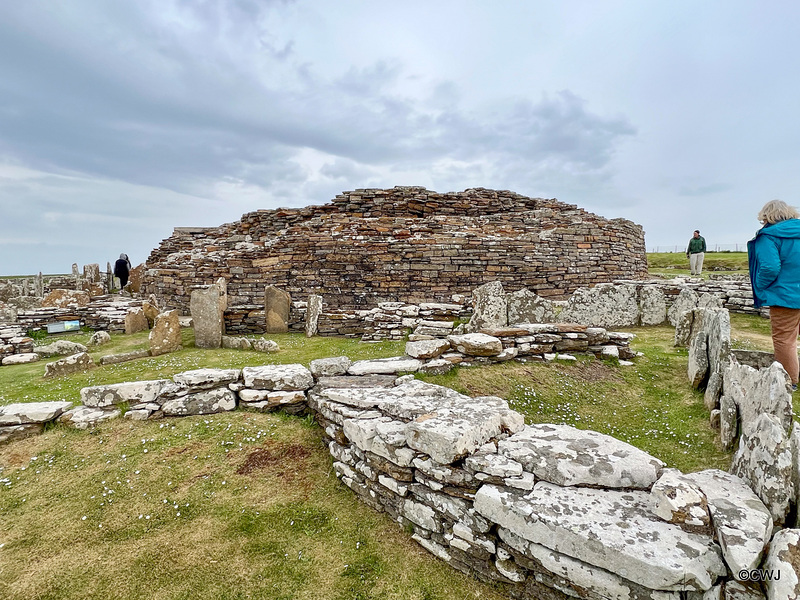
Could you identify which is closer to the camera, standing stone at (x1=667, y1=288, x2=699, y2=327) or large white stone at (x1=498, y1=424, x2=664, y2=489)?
large white stone at (x1=498, y1=424, x2=664, y2=489)

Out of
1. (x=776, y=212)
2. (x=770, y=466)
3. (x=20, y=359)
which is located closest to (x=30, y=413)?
(x=20, y=359)

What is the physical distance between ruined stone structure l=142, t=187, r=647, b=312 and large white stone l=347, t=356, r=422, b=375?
7611mm

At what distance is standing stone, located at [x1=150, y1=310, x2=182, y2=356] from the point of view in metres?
7.58

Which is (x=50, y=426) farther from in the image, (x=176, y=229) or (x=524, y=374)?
(x=176, y=229)

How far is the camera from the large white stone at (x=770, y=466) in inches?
82.0

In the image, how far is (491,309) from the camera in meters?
7.98

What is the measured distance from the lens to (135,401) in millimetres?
4543

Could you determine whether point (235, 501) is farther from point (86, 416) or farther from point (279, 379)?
point (86, 416)

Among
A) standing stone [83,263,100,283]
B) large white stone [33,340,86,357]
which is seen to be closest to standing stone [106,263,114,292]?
standing stone [83,263,100,283]

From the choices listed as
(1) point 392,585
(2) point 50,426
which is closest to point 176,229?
(2) point 50,426

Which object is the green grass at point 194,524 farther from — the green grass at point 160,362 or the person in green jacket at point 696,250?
the person in green jacket at point 696,250

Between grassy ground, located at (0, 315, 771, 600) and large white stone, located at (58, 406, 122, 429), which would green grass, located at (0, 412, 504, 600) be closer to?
grassy ground, located at (0, 315, 771, 600)

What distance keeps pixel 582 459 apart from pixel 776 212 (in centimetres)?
412

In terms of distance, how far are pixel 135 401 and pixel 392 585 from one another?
3739 mm
